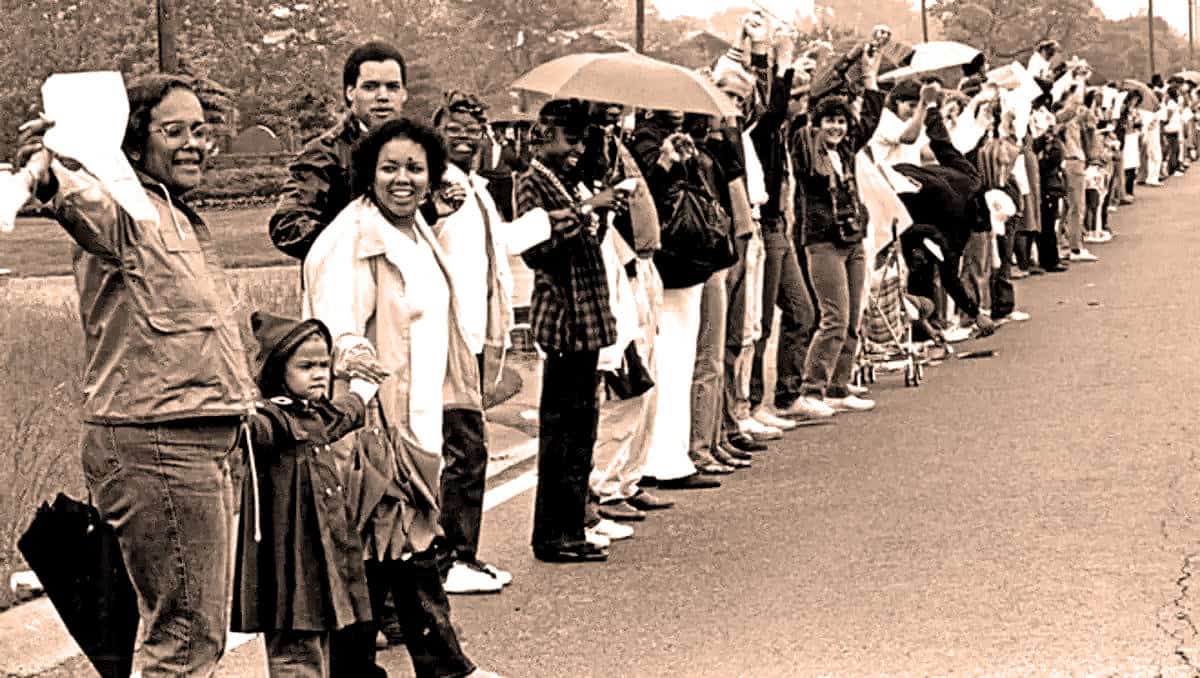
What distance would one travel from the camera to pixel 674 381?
9.84 m

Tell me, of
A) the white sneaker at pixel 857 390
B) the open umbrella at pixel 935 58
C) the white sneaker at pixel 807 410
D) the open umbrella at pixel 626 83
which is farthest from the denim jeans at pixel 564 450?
the open umbrella at pixel 935 58

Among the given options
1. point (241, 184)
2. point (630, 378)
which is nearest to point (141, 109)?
point (630, 378)

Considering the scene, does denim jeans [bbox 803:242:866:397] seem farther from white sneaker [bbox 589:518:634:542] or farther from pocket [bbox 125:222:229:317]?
pocket [bbox 125:222:229:317]

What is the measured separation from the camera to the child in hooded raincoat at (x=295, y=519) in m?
5.59

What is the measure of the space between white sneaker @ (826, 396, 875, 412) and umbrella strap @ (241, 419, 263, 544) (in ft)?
23.3

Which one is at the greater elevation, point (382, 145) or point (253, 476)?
point (382, 145)

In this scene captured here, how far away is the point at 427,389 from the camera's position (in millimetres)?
6398

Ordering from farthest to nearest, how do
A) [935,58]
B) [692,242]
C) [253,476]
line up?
[935,58] < [692,242] < [253,476]

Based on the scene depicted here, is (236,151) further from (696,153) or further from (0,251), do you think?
(696,153)

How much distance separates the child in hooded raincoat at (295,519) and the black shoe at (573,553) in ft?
8.29

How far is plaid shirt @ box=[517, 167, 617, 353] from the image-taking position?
8.07 metres

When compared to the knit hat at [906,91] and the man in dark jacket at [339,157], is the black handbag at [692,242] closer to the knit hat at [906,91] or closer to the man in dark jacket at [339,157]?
the man in dark jacket at [339,157]

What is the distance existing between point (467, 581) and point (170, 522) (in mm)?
2763

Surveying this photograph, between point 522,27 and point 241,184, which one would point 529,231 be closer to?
point 241,184
